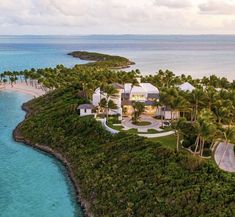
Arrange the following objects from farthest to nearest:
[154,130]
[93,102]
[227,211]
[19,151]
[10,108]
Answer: [10,108]
[93,102]
[19,151]
[154,130]
[227,211]

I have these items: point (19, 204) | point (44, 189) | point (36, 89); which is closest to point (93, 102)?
point (44, 189)

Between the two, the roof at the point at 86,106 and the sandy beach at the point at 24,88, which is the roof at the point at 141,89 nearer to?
the roof at the point at 86,106

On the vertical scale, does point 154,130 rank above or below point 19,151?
above

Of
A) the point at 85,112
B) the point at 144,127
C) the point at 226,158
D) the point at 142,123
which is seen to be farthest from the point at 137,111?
the point at 226,158

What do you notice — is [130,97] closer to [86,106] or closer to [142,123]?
[86,106]

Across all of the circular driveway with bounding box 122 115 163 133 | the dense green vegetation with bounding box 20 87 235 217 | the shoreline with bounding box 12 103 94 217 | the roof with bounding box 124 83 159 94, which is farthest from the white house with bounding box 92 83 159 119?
the shoreline with bounding box 12 103 94 217

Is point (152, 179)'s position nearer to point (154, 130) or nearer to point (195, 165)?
point (195, 165)

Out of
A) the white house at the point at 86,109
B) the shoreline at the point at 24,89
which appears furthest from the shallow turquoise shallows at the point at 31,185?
the shoreline at the point at 24,89
